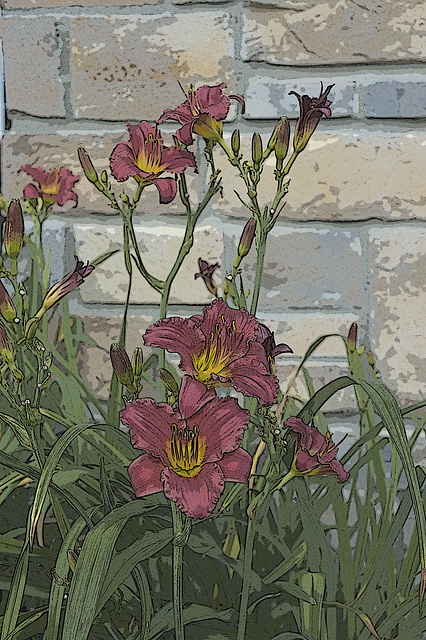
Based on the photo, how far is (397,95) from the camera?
1184mm

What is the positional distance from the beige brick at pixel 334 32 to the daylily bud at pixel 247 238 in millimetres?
588

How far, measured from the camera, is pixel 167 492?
45 centimetres

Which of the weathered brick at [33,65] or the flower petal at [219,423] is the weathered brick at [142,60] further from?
the flower petal at [219,423]

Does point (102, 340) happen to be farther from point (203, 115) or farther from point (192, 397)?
point (192, 397)

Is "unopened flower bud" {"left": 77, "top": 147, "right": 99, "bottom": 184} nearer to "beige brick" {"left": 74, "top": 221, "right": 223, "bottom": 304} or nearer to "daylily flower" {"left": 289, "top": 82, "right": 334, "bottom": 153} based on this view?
"daylily flower" {"left": 289, "top": 82, "right": 334, "bottom": 153}

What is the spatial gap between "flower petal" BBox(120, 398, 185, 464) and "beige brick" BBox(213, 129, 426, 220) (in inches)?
30.6

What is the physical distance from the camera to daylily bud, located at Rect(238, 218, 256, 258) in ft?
2.35

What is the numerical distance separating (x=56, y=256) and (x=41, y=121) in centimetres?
25

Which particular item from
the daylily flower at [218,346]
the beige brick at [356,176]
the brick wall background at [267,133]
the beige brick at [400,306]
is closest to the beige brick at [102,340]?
the brick wall background at [267,133]

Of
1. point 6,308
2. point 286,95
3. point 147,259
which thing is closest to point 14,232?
point 6,308

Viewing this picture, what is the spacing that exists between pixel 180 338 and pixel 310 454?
144 mm

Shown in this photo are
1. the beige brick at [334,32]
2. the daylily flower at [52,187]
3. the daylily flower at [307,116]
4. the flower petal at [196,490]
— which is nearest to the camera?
the flower petal at [196,490]

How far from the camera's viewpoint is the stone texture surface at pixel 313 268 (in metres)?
1.22

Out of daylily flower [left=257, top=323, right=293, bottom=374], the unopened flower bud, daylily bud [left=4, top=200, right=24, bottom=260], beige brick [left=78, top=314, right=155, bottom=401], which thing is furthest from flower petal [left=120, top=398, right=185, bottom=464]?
beige brick [left=78, top=314, right=155, bottom=401]
